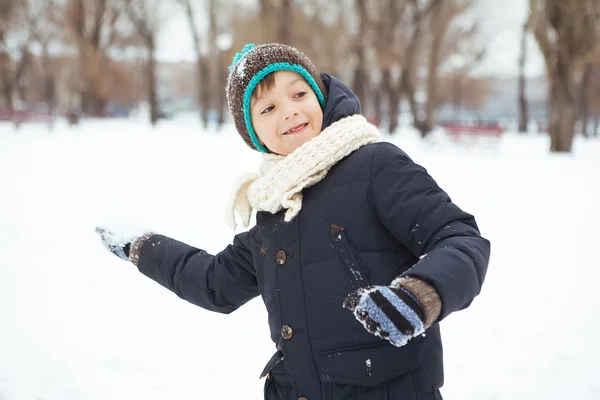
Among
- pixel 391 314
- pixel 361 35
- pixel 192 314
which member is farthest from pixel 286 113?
pixel 361 35

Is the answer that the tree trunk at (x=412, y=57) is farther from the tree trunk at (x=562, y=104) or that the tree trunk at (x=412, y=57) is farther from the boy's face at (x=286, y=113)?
the boy's face at (x=286, y=113)

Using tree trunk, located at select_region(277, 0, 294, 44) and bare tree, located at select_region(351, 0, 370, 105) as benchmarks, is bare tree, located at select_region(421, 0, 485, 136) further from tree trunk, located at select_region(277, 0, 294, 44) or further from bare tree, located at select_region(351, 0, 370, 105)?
tree trunk, located at select_region(277, 0, 294, 44)

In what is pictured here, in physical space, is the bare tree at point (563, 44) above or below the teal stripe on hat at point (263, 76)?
above

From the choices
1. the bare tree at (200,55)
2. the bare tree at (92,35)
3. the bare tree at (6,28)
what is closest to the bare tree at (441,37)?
the bare tree at (200,55)

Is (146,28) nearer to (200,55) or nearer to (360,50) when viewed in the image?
(200,55)

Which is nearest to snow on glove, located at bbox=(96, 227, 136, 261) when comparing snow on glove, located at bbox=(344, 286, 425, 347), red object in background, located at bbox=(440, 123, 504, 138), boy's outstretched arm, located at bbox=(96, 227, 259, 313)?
boy's outstretched arm, located at bbox=(96, 227, 259, 313)

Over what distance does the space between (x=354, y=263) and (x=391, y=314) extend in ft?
1.10

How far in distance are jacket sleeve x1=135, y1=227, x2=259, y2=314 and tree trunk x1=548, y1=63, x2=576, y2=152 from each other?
14.4 meters

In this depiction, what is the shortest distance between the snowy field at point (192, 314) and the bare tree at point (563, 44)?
6.94 metres

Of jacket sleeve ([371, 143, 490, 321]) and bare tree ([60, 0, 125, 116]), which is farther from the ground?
bare tree ([60, 0, 125, 116])

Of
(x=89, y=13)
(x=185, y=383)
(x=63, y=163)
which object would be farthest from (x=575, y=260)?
(x=89, y=13)

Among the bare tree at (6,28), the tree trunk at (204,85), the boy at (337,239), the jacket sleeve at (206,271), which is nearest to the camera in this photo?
the boy at (337,239)

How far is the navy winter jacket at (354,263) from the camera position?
53.1 inches

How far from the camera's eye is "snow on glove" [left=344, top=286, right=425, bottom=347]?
1.07 meters
